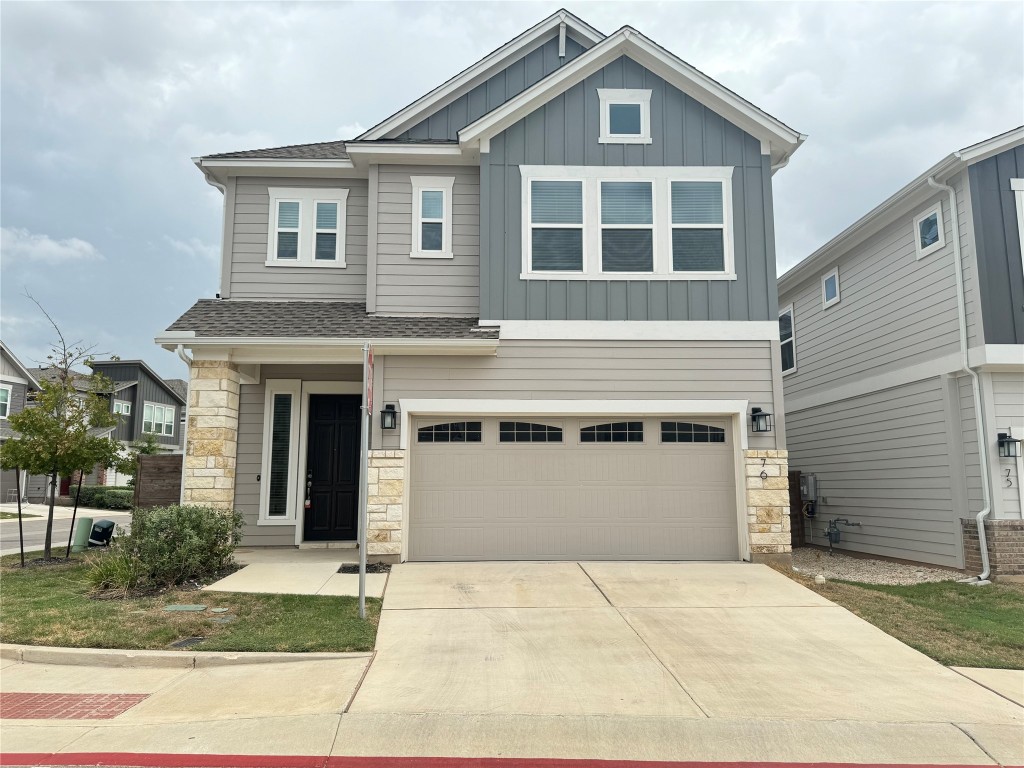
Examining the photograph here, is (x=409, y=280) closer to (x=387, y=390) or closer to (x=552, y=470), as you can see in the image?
(x=387, y=390)

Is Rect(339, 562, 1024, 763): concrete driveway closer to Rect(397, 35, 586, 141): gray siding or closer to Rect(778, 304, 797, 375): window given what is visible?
Rect(397, 35, 586, 141): gray siding

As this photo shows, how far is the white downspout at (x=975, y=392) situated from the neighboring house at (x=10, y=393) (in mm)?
30768

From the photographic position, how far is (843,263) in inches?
575

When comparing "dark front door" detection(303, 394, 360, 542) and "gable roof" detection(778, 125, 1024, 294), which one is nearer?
"gable roof" detection(778, 125, 1024, 294)

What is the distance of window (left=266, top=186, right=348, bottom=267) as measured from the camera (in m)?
11.8

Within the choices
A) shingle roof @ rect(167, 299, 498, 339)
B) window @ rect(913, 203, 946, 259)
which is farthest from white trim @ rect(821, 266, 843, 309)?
shingle roof @ rect(167, 299, 498, 339)

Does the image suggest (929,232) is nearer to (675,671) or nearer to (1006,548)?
(1006,548)

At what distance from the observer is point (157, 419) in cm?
3753

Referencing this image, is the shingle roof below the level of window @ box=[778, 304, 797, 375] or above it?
below

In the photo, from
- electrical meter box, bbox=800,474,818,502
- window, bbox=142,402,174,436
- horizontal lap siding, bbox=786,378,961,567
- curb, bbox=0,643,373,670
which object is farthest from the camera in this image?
window, bbox=142,402,174,436

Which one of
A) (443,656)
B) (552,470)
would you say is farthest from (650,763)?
(552,470)

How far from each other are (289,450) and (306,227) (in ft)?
12.2

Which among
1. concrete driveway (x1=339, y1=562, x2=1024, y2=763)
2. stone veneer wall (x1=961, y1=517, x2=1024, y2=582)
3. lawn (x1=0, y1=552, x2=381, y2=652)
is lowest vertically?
concrete driveway (x1=339, y1=562, x2=1024, y2=763)

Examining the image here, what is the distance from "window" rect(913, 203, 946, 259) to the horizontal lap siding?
7.19 ft
